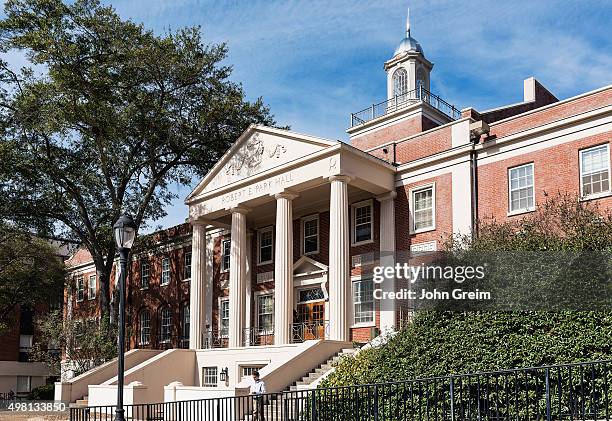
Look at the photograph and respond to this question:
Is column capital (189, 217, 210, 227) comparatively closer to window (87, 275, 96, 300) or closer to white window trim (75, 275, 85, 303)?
window (87, 275, 96, 300)

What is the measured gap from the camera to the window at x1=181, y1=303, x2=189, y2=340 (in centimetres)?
3834

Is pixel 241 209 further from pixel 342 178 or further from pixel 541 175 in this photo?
pixel 541 175

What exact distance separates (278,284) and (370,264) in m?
3.88

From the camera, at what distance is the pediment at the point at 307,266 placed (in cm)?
3038

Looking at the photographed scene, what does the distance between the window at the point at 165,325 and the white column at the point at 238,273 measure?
→ 10.5 metres

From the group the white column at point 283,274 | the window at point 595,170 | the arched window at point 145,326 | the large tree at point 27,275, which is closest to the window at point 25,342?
the large tree at point 27,275

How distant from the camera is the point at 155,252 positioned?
41.5 metres

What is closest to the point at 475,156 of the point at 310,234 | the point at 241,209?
the point at 310,234

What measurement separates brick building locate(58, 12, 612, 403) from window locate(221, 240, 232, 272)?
0.20ft

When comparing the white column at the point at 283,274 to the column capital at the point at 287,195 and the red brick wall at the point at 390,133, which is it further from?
the red brick wall at the point at 390,133

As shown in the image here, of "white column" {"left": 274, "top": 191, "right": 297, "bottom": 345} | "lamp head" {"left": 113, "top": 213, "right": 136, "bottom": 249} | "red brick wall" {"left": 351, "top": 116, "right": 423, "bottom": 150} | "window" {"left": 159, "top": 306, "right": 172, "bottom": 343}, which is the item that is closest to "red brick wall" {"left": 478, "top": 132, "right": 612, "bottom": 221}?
"white column" {"left": 274, "top": 191, "right": 297, "bottom": 345}

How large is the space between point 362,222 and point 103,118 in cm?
1297

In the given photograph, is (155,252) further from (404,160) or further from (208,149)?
(404,160)

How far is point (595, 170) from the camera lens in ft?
74.7
